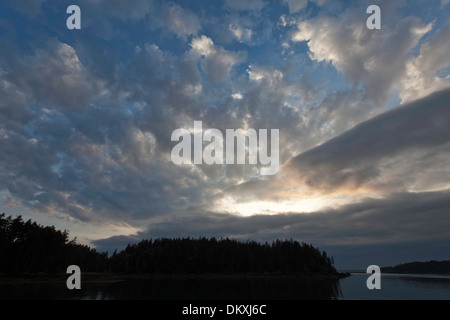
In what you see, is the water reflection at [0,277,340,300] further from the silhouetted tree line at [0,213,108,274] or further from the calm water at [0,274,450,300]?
the silhouetted tree line at [0,213,108,274]

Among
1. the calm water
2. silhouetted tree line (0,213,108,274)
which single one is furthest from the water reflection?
silhouetted tree line (0,213,108,274)

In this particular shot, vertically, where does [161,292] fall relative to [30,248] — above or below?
below

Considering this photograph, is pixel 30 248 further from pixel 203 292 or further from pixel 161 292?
pixel 203 292

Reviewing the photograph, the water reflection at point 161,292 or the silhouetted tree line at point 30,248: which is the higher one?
the silhouetted tree line at point 30,248

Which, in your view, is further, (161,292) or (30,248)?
(30,248)

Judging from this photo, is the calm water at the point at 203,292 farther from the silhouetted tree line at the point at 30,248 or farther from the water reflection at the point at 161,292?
the silhouetted tree line at the point at 30,248

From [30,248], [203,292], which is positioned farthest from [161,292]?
[30,248]

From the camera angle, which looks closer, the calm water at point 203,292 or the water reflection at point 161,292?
the water reflection at point 161,292

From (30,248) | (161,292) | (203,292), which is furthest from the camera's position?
(30,248)

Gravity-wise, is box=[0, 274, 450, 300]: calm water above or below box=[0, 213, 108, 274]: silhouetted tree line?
below

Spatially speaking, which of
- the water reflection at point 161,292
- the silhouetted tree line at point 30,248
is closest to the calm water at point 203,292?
the water reflection at point 161,292
